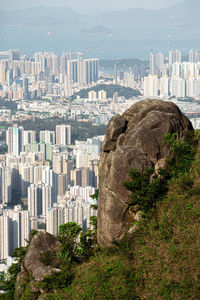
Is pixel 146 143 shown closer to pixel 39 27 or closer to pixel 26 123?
pixel 26 123

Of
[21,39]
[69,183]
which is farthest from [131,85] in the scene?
[21,39]

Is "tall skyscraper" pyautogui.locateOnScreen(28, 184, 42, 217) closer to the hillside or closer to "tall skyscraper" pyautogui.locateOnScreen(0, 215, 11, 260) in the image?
"tall skyscraper" pyautogui.locateOnScreen(0, 215, 11, 260)

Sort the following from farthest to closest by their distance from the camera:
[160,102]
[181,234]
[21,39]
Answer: [21,39], [160,102], [181,234]

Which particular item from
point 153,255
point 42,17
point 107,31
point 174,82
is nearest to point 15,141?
point 174,82

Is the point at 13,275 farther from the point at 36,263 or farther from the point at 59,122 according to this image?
the point at 59,122

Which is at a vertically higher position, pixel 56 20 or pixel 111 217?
pixel 56 20

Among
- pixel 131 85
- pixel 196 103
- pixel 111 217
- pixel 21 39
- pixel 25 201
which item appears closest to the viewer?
pixel 111 217
